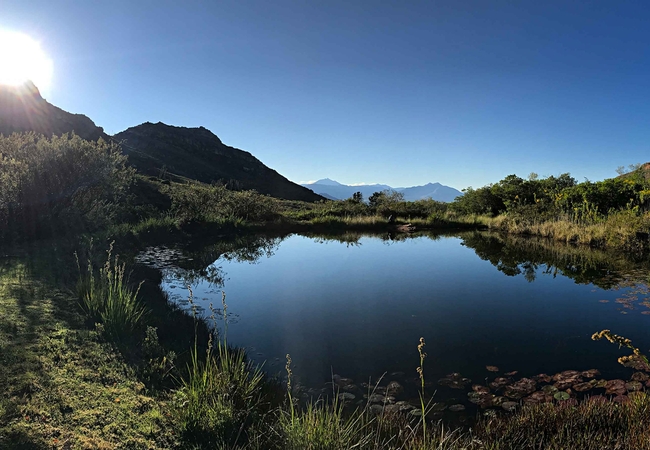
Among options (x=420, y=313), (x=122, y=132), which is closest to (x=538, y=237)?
(x=420, y=313)

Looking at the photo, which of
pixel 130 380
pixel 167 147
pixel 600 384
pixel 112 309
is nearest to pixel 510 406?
pixel 600 384

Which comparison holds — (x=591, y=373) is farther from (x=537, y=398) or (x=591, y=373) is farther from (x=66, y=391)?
(x=66, y=391)

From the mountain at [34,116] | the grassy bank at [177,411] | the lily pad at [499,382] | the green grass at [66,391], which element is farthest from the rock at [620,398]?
the mountain at [34,116]

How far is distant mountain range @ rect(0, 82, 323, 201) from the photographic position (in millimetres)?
51969

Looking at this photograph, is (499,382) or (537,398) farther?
(499,382)

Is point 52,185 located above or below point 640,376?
above

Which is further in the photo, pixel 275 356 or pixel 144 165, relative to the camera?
pixel 144 165

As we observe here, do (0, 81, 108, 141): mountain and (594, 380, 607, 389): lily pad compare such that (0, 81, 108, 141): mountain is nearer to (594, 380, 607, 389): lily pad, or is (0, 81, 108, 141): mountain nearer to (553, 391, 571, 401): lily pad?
(553, 391, 571, 401): lily pad

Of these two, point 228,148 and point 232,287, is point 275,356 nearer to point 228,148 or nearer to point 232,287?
point 232,287

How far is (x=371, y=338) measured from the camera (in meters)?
6.04

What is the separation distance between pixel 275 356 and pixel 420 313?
11.3ft

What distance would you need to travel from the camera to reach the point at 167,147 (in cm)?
10112

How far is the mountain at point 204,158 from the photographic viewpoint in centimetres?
9350

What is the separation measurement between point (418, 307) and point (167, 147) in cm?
10858
